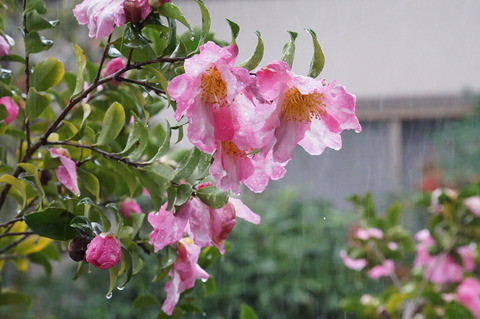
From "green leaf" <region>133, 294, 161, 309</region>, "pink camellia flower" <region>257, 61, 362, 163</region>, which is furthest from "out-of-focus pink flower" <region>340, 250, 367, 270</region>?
"pink camellia flower" <region>257, 61, 362, 163</region>

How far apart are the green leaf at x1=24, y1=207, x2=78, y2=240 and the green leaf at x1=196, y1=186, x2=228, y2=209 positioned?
0.12 meters

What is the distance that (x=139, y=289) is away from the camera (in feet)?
9.64

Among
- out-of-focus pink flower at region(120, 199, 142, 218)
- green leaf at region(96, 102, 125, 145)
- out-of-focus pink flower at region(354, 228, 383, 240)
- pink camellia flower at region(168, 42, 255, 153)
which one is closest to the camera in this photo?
pink camellia flower at region(168, 42, 255, 153)

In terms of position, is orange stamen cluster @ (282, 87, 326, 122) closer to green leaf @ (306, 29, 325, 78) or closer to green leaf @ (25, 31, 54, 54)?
green leaf @ (306, 29, 325, 78)

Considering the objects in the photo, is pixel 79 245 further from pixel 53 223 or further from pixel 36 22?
pixel 36 22

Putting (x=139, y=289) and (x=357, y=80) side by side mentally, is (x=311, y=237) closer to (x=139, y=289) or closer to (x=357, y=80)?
(x=139, y=289)

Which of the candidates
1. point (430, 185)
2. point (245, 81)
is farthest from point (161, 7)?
point (430, 185)

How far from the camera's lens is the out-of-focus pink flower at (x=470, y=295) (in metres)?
1.54

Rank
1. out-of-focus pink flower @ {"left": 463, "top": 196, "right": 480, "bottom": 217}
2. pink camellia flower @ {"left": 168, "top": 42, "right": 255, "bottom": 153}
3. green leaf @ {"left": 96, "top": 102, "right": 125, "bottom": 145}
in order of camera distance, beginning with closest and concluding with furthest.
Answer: pink camellia flower @ {"left": 168, "top": 42, "right": 255, "bottom": 153}
green leaf @ {"left": 96, "top": 102, "right": 125, "bottom": 145}
out-of-focus pink flower @ {"left": 463, "top": 196, "right": 480, "bottom": 217}

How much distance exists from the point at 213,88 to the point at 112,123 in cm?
19

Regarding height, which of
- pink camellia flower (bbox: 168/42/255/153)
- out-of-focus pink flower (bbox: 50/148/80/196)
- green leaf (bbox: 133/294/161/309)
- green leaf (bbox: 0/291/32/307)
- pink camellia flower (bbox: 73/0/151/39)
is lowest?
green leaf (bbox: 0/291/32/307)

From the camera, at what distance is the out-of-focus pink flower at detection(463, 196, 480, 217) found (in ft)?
4.66

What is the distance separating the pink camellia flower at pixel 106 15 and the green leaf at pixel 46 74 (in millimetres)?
213

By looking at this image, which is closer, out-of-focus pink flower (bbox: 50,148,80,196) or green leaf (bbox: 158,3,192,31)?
green leaf (bbox: 158,3,192,31)
